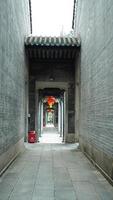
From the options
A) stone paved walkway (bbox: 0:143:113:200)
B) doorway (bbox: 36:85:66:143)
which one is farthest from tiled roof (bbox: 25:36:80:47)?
stone paved walkway (bbox: 0:143:113:200)

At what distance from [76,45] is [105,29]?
23.6 feet

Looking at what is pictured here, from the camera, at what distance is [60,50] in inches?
623

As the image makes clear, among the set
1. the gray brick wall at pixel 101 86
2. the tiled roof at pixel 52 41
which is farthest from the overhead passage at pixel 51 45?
the gray brick wall at pixel 101 86

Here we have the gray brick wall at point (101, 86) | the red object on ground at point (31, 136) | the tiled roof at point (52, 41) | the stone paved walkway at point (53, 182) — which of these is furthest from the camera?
the red object on ground at point (31, 136)

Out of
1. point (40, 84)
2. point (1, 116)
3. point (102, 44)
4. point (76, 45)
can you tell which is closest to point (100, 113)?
point (102, 44)

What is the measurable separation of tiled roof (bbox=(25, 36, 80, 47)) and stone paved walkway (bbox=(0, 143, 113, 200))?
251 inches

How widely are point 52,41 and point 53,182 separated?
9069mm

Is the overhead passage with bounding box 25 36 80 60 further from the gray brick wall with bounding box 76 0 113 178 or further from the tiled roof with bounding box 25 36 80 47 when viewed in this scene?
the gray brick wall with bounding box 76 0 113 178

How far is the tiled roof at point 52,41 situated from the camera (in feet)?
49.3

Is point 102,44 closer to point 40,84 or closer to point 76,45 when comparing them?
point 76,45

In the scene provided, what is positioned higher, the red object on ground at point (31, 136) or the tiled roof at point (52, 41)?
the tiled roof at point (52, 41)

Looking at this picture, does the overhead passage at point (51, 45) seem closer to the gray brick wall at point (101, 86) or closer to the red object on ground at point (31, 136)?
the red object on ground at point (31, 136)

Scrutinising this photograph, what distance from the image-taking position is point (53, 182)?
7.13 metres

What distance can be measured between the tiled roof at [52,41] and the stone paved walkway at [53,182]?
639 centimetres
